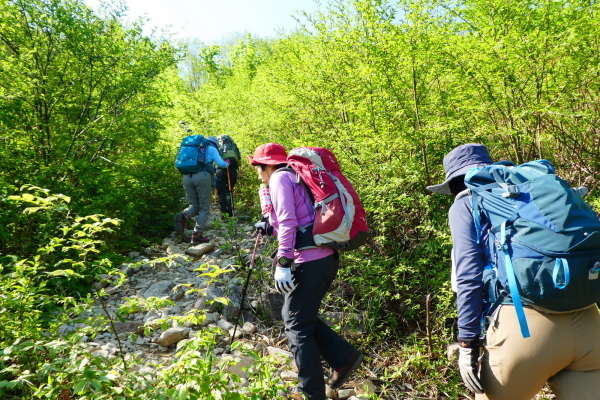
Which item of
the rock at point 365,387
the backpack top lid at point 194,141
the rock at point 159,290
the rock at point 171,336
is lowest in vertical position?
the rock at point 365,387

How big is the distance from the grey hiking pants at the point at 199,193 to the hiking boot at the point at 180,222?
4.5 inches

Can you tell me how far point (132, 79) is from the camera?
686 centimetres

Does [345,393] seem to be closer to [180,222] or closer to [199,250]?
[199,250]

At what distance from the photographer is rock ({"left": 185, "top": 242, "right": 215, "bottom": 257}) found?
254 inches

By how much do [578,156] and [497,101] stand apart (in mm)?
1115

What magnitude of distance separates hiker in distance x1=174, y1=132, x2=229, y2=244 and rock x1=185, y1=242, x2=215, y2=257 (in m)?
0.48

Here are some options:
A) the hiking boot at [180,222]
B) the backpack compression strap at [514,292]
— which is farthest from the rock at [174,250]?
the backpack compression strap at [514,292]

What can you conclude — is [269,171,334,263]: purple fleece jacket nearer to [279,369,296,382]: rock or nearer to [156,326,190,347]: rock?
[279,369,296,382]: rock

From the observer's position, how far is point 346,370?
3.13m

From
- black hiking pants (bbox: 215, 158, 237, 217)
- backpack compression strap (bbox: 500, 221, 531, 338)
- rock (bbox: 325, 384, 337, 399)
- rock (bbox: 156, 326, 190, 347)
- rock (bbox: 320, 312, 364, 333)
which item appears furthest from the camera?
black hiking pants (bbox: 215, 158, 237, 217)

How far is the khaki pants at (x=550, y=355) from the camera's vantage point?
1.75 meters

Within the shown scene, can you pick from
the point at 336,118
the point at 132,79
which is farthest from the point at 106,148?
the point at 336,118

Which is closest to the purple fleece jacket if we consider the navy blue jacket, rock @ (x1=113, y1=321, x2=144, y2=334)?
the navy blue jacket

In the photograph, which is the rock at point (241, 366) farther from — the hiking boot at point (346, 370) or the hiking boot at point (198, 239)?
the hiking boot at point (198, 239)
